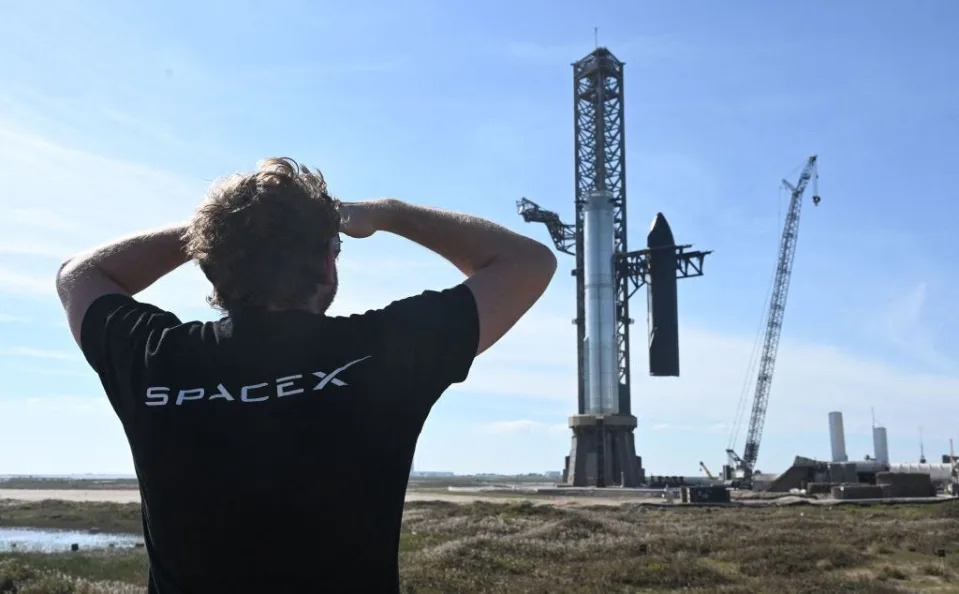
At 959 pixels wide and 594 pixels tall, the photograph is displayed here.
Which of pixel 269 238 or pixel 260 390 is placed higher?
pixel 269 238

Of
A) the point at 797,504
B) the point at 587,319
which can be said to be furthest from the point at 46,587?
the point at 587,319

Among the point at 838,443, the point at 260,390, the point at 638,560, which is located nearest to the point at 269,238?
the point at 260,390

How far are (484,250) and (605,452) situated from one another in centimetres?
7543

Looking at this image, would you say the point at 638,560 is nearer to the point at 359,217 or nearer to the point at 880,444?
the point at 359,217

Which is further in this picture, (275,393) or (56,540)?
(56,540)

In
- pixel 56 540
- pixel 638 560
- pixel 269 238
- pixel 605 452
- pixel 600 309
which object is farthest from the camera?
pixel 605 452

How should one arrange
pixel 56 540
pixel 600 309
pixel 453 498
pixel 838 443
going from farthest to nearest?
1. pixel 838 443
2. pixel 600 309
3. pixel 453 498
4. pixel 56 540

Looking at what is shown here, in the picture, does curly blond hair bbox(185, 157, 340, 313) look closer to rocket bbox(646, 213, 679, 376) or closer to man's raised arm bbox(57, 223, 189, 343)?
man's raised arm bbox(57, 223, 189, 343)

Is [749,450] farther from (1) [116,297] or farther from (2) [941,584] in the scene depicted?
(1) [116,297]

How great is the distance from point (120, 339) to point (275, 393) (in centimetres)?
62

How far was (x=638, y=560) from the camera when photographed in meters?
20.9

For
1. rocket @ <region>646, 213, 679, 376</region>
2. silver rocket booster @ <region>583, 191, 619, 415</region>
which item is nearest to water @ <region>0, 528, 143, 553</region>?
silver rocket booster @ <region>583, 191, 619, 415</region>

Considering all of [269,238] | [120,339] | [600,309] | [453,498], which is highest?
[600,309]

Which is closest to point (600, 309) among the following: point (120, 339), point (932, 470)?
point (932, 470)
